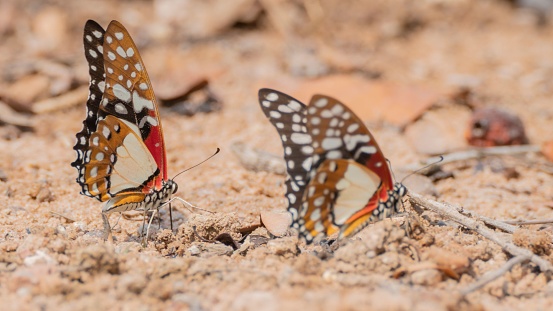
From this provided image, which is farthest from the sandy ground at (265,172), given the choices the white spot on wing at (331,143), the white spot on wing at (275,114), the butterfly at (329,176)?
the white spot on wing at (275,114)

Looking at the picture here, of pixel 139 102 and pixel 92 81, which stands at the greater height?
pixel 92 81

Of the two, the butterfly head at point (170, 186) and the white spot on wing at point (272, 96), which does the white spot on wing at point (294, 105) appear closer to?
the white spot on wing at point (272, 96)

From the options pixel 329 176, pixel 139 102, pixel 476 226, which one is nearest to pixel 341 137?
pixel 329 176

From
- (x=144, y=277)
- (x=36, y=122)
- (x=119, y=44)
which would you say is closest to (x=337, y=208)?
(x=144, y=277)

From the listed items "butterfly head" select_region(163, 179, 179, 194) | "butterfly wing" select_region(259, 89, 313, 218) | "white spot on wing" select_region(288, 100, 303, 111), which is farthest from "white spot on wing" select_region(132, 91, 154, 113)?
"white spot on wing" select_region(288, 100, 303, 111)

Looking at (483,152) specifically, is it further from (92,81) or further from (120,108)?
(92,81)

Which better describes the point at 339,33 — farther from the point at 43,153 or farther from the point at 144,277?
the point at 144,277

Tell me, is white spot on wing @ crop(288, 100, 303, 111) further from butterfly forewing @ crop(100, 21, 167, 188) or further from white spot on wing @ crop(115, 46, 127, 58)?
white spot on wing @ crop(115, 46, 127, 58)
